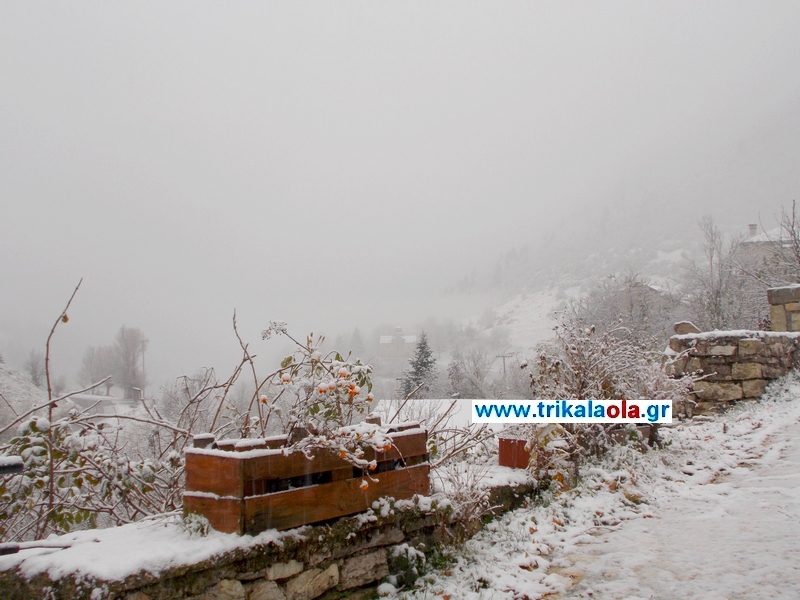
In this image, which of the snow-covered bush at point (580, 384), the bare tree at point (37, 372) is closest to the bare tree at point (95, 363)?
the bare tree at point (37, 372)

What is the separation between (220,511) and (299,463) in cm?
→ 39

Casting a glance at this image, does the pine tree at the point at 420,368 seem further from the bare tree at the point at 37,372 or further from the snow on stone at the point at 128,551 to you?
the snow on stone at the point at 128,551

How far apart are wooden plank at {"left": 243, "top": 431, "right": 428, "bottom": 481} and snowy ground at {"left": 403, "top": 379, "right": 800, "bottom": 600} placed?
73cm

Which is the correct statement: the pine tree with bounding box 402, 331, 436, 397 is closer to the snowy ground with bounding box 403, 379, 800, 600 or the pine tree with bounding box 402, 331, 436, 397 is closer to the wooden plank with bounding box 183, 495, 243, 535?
the snowy ground with bounding box 403, 379, 800, 600

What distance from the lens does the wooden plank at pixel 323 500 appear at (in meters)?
2.29

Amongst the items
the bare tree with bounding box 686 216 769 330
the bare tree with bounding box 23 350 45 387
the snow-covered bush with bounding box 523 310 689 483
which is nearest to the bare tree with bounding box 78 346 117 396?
the bare tree with bounding box 23 350 45 387

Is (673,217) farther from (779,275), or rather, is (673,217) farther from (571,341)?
(571,341)

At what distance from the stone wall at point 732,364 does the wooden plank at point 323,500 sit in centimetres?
594

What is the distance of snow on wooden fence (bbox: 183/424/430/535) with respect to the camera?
89.3 inches

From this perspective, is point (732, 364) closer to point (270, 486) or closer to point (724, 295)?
point (270, 486)

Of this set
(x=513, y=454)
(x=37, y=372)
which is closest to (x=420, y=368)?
(x=37, y=372)

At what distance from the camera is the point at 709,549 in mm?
3066

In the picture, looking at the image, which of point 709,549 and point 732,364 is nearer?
point 709,549

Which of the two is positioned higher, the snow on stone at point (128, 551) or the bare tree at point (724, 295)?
the bare tree at point (724, 295)
